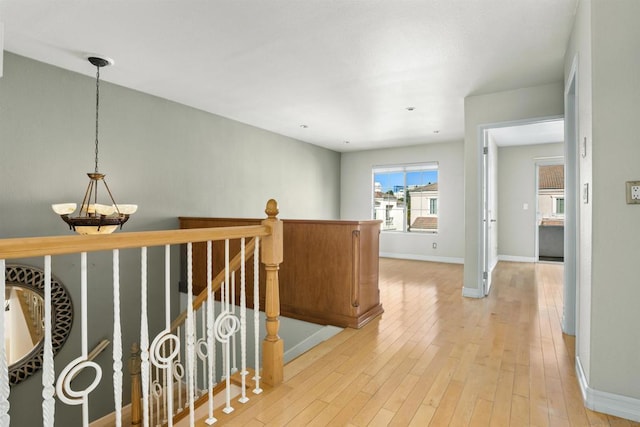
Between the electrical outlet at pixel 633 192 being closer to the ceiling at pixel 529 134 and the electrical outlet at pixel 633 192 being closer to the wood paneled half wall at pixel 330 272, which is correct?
the wood paneled half wall at pixel 330 272

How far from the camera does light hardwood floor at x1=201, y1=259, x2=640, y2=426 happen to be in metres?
1.82

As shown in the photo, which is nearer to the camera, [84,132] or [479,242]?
[84,132]

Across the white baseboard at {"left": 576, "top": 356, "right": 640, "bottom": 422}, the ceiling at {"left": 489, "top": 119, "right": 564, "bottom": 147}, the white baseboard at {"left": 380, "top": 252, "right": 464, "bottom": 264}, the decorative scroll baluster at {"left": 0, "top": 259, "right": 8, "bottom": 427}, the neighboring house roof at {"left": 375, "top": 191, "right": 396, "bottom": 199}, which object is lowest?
the white baseboard at {"left": 576, "top": 356, "right": 640, "bottom": 422}

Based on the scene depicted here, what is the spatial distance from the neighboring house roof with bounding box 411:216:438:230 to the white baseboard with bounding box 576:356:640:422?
5.42 m

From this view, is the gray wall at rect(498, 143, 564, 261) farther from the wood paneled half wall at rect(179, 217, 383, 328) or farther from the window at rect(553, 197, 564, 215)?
the wood paneled half wall at rect(179, 217, 383, 328)

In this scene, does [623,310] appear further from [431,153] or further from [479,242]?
[431,153]

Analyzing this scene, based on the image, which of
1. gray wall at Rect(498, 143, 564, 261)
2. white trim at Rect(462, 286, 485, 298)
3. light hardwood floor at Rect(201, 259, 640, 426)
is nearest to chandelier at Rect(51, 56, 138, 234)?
light hardwood floor at Rect(201, 259, 640, 426)

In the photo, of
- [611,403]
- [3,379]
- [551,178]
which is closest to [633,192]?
[611,403]

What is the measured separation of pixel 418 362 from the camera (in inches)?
97.5

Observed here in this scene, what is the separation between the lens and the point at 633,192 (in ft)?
5.68

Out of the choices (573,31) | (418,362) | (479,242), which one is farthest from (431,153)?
(418,362)

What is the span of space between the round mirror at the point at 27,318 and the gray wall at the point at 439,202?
19.4ft

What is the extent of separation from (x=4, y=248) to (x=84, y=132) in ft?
10.7

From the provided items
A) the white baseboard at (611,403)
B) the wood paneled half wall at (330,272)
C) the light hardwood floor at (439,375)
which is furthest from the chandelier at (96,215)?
the white baseboard at (611,403)
